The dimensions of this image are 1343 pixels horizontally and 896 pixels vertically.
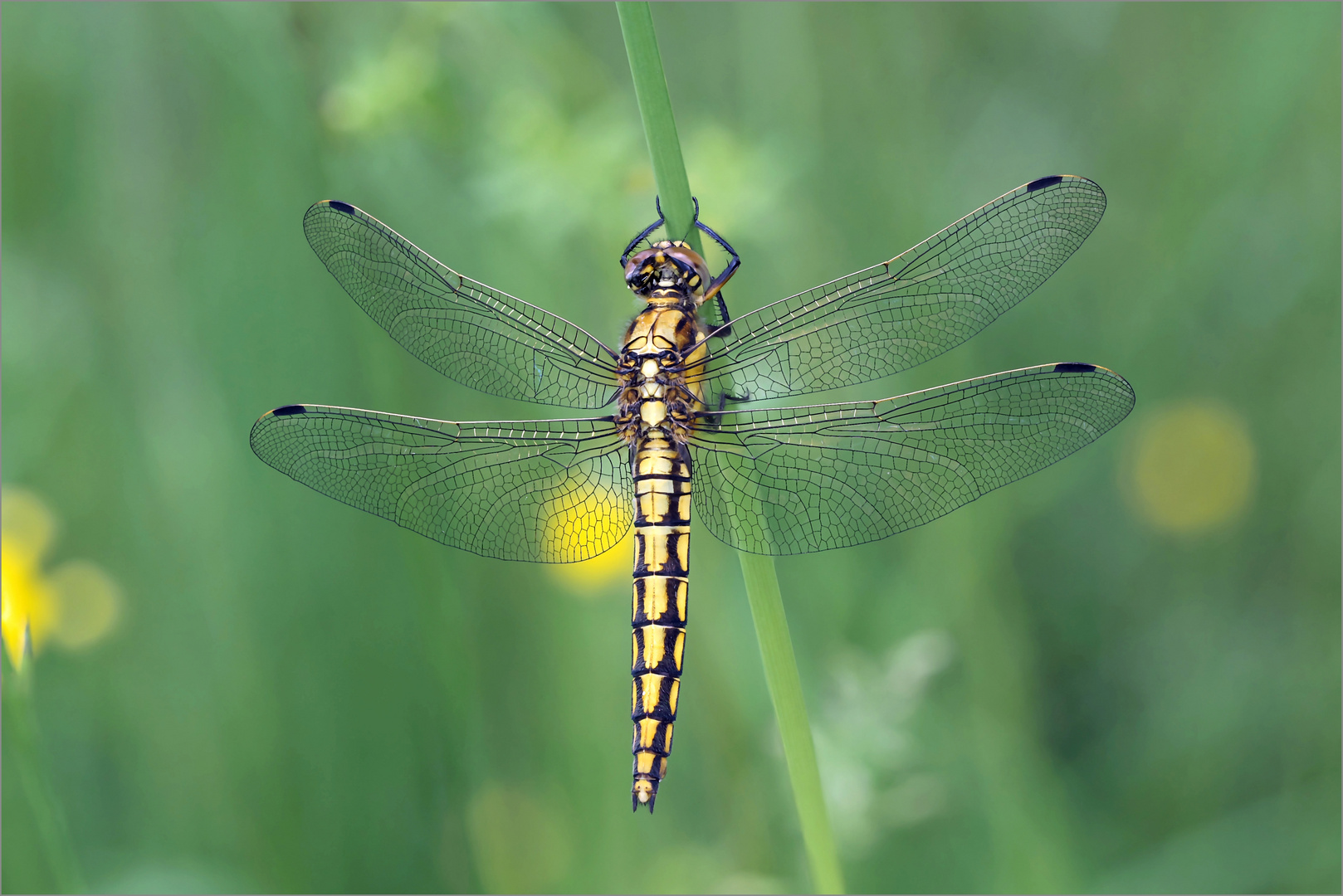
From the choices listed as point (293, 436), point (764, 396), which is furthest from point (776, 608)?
point (293, 436)

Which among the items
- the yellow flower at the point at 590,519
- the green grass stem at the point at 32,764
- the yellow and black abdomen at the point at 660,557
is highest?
the yellow flower at the point at 590,519

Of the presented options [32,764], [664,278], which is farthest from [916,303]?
[32,764]

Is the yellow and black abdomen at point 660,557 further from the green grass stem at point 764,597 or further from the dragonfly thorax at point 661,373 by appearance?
the green grass stem at point 764,597

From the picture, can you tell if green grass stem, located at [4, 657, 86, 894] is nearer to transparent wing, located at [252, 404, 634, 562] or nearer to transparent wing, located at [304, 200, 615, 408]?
transparent wing, located at [252, 404, 634, 562]

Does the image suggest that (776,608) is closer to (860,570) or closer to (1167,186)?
(860,570)

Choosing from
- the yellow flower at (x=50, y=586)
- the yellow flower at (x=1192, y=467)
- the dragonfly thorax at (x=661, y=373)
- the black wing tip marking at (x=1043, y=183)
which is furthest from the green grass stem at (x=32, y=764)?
the yellow flower at (x=1192, y=467)

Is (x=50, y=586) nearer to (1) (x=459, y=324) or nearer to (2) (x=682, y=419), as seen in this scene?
(1) (x=459, y=324)

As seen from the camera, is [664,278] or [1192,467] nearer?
[664,278]
